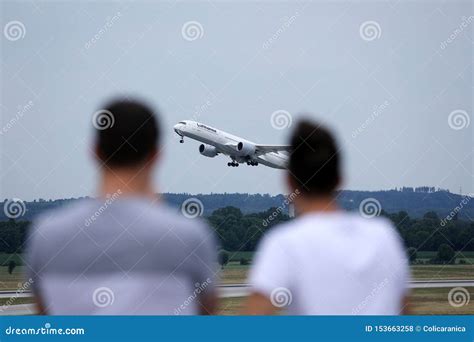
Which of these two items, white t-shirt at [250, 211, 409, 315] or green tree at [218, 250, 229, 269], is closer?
white t-shirt at [250, 211, 409, 315]

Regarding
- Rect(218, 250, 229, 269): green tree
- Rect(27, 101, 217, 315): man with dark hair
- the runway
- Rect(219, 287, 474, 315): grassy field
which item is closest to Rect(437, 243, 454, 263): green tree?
the runway

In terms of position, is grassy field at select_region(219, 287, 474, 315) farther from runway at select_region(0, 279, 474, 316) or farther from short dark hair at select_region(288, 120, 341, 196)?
short dark hair at select_region(288, 120, 341, 196)

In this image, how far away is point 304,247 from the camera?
3.03 meters

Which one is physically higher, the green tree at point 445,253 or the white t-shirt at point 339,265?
the green tree at point 445,253

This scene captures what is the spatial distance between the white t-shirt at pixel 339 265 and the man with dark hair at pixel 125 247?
33 cm

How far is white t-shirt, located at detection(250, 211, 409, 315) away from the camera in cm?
301

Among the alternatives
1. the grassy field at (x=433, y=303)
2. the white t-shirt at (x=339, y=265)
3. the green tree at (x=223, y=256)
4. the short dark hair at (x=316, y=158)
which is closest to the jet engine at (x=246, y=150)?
the grassy field at (x=433, y=303)

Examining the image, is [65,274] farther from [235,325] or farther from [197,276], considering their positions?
[235,325]

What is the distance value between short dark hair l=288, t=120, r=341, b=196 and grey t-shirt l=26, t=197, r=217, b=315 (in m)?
0.57

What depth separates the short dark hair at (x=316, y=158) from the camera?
3.25 metres

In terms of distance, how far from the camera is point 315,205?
3227 mm

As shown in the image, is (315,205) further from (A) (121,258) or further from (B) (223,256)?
(B) (223,256)

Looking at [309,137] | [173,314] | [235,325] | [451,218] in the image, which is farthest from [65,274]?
[451,218]

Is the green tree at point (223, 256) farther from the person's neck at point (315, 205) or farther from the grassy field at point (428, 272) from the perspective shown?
the person's neck at point (315, 205)
